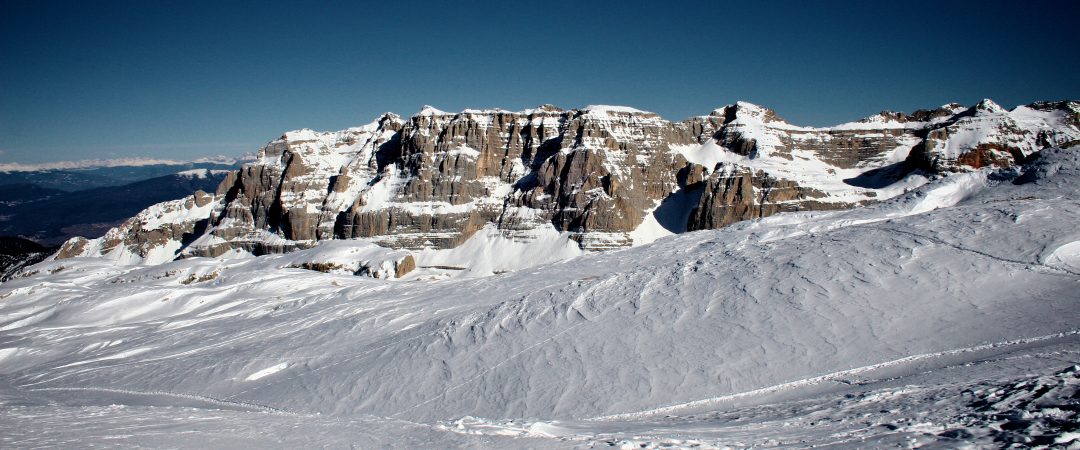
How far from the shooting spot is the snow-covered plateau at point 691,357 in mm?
11305

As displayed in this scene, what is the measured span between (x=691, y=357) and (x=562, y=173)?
105496 millimetres

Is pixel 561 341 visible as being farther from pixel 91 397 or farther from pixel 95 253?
pixel 95 253

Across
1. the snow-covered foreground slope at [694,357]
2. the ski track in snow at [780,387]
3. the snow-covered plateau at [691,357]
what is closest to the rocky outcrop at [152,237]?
the snow-covered plateau at [691,357]

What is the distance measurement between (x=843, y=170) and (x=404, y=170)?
108910mm

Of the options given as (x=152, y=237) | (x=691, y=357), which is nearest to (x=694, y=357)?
(x=691, y=357)

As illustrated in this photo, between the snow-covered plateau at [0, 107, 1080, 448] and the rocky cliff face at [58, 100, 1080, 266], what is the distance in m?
78.7

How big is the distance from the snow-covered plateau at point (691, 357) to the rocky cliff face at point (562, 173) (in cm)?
7866

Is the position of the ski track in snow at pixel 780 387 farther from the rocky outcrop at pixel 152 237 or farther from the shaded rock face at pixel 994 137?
the rocky outcrop at pixel 152 237

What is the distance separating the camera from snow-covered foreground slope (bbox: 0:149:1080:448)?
11531mm

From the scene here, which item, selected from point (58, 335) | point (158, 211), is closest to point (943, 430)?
point (58, 335)

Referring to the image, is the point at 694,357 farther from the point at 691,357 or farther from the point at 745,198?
the point at 745,198

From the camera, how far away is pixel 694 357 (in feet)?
58.8

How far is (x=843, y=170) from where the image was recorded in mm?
134125

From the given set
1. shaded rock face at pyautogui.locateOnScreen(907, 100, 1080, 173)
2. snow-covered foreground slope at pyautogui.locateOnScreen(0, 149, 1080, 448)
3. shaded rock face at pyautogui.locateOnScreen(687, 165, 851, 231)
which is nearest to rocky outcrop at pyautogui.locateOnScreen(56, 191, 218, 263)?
snow-covered foreground slope at pyautogui.locateOnScreen(0, 149, 1080, 448)
